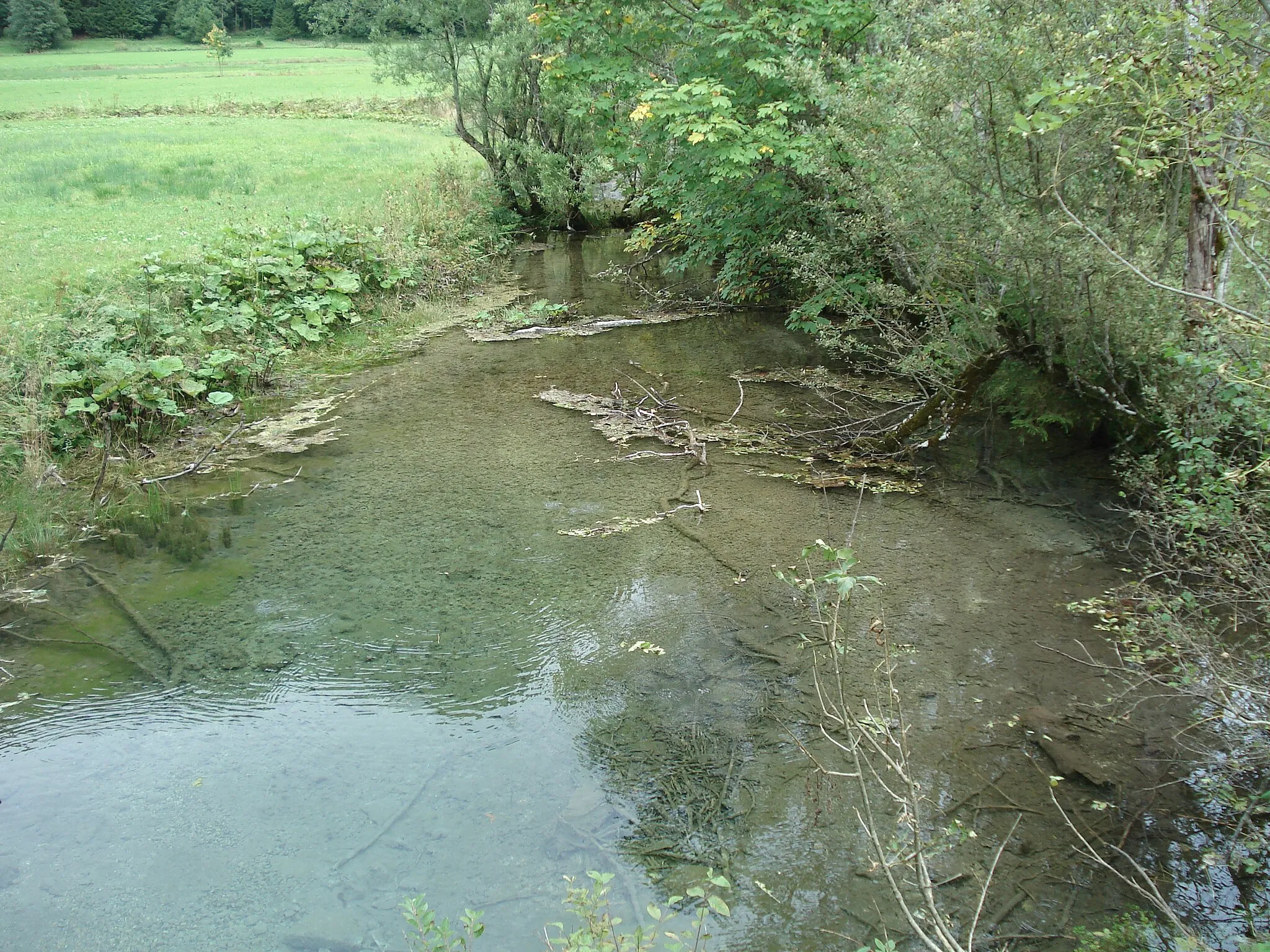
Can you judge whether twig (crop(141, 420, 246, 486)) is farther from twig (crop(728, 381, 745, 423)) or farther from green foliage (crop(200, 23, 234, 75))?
green foliage (crop(200, 23, 234, 75))

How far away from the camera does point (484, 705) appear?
4.23 m

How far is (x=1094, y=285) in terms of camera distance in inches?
215

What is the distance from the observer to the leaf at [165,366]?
24.1ft

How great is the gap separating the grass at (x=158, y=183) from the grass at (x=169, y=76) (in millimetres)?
2757

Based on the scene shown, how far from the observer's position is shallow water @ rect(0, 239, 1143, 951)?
3.19m

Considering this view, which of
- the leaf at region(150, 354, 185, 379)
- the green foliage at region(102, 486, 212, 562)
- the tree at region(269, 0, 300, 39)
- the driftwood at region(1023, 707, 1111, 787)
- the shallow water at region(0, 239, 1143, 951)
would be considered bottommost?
the green foliage at region(102, 486, 212, 562)

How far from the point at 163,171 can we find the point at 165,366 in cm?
1013

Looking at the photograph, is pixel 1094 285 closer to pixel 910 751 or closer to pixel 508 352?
pixel 910 751

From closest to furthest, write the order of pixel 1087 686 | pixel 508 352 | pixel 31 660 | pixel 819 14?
pixel 1087 686, pixel 31 660, pixel 819 14, pixel 508 352

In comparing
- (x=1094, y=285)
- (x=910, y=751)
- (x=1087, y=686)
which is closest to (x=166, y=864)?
(x=910, y=751)

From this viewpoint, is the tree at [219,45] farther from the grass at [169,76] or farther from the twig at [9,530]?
the twig at [9,530]

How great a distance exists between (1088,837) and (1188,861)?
324 millimetres

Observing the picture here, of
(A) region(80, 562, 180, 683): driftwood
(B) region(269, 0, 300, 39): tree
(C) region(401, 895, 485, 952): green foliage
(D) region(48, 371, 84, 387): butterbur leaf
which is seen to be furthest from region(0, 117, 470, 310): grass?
(B) region(269, 0, 300, 39): tree

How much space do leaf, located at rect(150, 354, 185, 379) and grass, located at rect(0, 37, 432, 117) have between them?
14091 millimetres
